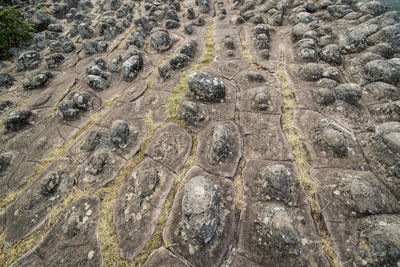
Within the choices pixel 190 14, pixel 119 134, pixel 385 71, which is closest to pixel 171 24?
pixel 190 14

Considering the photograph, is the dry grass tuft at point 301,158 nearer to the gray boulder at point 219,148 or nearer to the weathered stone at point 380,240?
the weathered stone at point 380,240

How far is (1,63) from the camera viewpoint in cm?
683

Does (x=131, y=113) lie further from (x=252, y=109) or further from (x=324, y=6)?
(x=324, y=6)

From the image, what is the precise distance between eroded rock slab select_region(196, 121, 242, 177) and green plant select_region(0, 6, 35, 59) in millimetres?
8898

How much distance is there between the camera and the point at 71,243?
2.62 meters

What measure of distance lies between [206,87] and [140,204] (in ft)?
8.69

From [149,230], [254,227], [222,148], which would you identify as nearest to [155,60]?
[222,148]

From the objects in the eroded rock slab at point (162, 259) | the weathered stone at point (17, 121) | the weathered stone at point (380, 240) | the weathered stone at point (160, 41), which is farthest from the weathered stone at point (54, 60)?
the weathered stone at point (380, 240)

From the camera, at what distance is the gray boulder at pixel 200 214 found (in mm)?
2232

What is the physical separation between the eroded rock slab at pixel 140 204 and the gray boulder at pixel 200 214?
620 millimetres

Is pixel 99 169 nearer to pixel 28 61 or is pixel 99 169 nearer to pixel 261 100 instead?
pixel 261 100

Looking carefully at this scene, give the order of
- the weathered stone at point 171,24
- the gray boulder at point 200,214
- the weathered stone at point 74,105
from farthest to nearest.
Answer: the weathered stone at point 171,24
the weathered stone at point 74,105
the gray boulder at point 200,214

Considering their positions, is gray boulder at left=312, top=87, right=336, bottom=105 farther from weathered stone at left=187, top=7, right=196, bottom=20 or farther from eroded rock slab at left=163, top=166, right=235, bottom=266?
weathered stone at left=187, top=7, right=196, bottom=20

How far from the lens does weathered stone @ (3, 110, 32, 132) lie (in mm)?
4453
